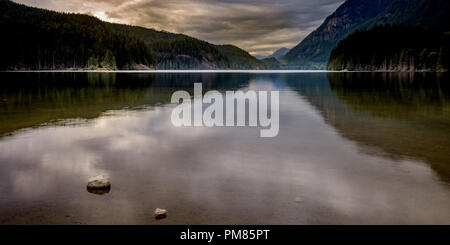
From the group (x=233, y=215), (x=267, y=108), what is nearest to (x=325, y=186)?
(x=233, y=215)

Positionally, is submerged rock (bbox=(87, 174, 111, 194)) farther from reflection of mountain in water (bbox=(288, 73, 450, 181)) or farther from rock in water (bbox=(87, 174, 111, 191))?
reflection of mountain in water (bbox=(288, 73, 450, 181))

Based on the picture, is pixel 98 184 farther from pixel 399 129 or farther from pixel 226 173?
pixel 399 129

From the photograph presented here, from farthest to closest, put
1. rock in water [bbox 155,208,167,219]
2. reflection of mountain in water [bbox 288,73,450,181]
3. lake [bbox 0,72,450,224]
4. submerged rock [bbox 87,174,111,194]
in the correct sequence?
reflection of mountain in water [bbox 288,73,450,181], submerged rock [bbox 87,174,111,194], lake [bbox 0,72,450,224], rock in water [bbox 155,208,167,219]

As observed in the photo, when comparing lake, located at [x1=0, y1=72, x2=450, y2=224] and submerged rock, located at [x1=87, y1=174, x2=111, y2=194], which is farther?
submerged rock, located at [x1=87, y1=174, x2=111, y2=194]

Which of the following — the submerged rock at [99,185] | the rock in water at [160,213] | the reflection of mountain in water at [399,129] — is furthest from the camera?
the reflection of mountain in water at [399,129]

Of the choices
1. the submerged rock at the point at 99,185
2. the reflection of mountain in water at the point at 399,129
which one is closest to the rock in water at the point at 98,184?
the submerged rock at the point at 99,185

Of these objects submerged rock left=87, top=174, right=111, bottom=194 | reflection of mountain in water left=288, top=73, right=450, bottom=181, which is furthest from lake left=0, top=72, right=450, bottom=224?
submerged rock left=87, top=174, right=111, bottom=194

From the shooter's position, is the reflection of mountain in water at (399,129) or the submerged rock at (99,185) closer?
the submerged rock at (99,185)

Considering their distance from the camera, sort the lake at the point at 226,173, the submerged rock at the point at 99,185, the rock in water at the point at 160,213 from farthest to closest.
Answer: the submerged rock at the point at 99,185
the lake at the point at 226,173
the rock in water at the point at 160,213

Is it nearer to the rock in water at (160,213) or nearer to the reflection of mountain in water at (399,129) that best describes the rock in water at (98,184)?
the rock in water at (160,213)

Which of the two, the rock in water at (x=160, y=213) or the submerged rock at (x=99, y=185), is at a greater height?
the submerged rock at (x=99, y=185)

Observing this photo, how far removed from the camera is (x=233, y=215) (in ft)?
25.2
